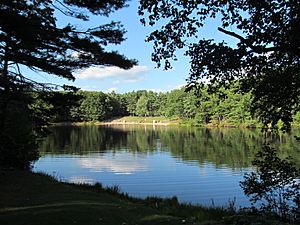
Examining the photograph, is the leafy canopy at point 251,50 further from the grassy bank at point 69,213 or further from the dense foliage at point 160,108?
the dense foliage at point 160,108

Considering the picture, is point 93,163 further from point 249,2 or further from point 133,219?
point 249,2

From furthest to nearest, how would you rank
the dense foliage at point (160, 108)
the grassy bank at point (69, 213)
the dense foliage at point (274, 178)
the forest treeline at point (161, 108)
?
the dense foliage at point (160, 108) → the forest treeline at point (161, 108) → the dense foliage at point (274, 178) → the grassy bank at point (69, 213)

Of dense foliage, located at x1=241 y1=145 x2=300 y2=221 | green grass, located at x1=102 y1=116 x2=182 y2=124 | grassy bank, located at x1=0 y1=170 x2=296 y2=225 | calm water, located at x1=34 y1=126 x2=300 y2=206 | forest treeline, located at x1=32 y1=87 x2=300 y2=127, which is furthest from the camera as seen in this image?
green grass, located at x1=102 y1=116 x2=182 y2=124

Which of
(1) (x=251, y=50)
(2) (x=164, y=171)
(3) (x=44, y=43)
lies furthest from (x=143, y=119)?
(1) (x=251, y=50)

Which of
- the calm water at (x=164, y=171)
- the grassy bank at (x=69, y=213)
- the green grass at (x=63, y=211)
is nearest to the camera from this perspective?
the grassy bank at (x=69, y=213)

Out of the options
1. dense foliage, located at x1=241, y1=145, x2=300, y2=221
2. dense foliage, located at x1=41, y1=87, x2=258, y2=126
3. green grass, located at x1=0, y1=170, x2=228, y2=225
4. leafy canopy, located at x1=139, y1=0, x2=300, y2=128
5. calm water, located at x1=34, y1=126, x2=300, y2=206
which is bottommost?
calm water, located at x1=34, y1=126, x2=300, y2=206

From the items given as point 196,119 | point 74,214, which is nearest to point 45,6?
point 74,214

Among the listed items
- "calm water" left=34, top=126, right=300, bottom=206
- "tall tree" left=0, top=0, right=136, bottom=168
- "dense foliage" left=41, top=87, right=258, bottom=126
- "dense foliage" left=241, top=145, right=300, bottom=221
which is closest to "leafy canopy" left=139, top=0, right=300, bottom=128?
"dense foliage" left=241, top=145, right=300, bottom=221

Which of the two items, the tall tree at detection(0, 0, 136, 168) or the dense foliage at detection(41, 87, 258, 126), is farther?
the dense foliage at detection(41, 87, 258, 126)

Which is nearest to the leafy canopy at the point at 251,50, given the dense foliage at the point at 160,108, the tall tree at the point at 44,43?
the tall tree at the point at 44,43

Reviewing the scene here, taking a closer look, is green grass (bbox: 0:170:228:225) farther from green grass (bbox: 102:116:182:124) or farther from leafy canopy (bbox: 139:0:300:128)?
green grass (bbox: 102:116:182:124)

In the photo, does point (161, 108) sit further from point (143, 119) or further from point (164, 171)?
point (164, 171)

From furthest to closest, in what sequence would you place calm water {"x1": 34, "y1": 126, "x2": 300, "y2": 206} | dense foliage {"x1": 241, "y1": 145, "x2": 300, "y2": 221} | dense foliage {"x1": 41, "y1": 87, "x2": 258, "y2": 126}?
dense foliage {"x1": 41, "y1": 87, "x2": 258, "y2": 126}
calm water {"x1": 34, "y1": 126, "x2": 300, "y2": 206}
dense foliage {"x1": 241, "y1": 145, "x2": 300, "y2": 221}

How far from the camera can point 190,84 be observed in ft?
16.5
